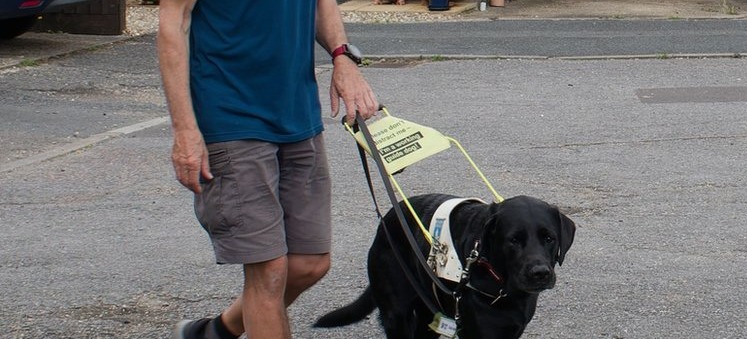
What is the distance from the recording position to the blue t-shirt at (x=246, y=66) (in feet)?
11.6

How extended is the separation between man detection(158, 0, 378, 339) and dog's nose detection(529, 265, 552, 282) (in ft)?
2.44

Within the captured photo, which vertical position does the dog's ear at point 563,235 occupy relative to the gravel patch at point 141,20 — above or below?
above

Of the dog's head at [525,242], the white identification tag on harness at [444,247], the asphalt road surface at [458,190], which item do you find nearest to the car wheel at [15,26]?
the asphalt road surface at [458,190]

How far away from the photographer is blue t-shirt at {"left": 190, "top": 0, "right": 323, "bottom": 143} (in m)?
3.53

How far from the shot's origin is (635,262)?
5676 mm

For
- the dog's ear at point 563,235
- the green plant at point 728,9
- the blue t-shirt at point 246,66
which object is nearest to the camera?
the blue t-shirt at point 246,66

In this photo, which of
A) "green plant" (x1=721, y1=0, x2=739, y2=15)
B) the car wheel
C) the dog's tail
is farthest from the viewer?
"green plant" (x1=721, y1=0, x2=739, y2=15)

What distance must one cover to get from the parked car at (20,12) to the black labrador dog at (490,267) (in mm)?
8692

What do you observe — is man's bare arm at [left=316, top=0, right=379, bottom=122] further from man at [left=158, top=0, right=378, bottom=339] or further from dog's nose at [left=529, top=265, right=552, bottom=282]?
dog's nose at [left=529, top=265, right=552, bottom=282]

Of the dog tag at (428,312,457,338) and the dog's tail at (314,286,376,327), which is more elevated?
the dog tag at (428,312,457,338)

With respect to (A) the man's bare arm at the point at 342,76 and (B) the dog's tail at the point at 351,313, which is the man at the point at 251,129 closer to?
(A) the man's bare arm at the point at 342,76

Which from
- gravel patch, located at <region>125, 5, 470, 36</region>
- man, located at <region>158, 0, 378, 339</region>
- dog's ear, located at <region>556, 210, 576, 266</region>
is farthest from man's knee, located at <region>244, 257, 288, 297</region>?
gravel patch, located at <region>125, 5, 470, 36</region>

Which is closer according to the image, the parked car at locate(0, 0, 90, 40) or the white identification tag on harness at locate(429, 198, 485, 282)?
the white identification tag on harness at locate(429, 198, 485, 282)

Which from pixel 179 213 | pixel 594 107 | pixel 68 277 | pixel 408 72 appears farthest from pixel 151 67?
pixel 68 277
